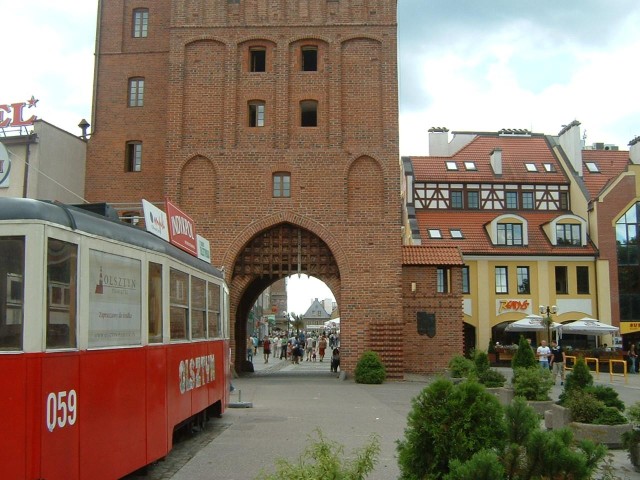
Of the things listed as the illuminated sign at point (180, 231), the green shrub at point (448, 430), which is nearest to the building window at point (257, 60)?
the illuminated sign at point (180, 231)

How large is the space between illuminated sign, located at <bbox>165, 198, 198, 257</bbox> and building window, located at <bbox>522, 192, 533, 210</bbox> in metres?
37.1

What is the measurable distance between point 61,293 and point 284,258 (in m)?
21.5

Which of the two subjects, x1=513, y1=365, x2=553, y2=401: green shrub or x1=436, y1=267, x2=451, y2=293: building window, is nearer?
x1=513, y1=365, x2=553, y2=401: green shrub

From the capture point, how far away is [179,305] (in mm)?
10000

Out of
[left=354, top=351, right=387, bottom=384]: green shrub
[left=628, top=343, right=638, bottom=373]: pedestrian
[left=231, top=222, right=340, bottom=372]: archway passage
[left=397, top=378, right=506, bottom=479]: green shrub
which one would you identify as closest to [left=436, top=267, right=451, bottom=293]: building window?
[left=231, top=222, right=340, bottom=372]: archway passage

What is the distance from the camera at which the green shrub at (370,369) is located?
998 inches

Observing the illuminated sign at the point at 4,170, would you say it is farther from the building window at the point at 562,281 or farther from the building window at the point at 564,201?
the building window at the point at 564,201

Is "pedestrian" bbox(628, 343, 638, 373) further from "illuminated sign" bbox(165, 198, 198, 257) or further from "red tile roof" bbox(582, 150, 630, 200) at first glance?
"illuminated sign" bbox(165, 198, 198, 257)

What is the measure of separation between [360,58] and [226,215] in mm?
7939

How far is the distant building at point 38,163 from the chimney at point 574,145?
103 feet

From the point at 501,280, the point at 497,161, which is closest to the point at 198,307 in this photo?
the point at 501,280

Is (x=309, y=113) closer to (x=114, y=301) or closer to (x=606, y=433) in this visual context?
(x=606, y=433)

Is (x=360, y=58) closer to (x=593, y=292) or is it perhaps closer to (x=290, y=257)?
(x=290, y=257)

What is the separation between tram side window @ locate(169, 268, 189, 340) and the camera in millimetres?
9516
